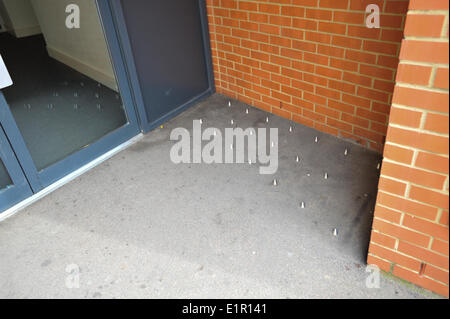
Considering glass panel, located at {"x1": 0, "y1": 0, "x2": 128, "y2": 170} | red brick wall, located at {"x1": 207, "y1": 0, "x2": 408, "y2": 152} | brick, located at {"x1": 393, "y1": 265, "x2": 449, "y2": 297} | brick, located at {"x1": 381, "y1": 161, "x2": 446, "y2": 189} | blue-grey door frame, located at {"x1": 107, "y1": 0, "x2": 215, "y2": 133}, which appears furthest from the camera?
glass panel, located at {"x1": 0, "y1": 0, "x2": 128, "y2": 170}

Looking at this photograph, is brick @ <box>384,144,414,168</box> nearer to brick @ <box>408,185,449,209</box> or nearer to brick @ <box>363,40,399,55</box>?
brick @ <box>408,185,449,209</box>

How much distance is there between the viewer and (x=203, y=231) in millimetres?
2025

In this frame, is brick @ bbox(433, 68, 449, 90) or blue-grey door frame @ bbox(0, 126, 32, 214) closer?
brick @ bbox(433, 68, 449, 90)

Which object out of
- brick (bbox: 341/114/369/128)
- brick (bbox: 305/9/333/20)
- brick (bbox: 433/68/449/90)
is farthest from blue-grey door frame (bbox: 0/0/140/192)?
brick (bbox: 433/68/449/90)

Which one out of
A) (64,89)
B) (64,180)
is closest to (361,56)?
(64,180)

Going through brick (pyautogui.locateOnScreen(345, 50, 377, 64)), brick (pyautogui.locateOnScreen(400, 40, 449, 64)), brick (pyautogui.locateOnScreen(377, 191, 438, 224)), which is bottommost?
brick (pyautogui.locateOnScreen(377, 191, 438, 224))

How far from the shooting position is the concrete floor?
1723 millimetres

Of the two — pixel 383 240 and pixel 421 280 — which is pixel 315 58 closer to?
pixel 383 240

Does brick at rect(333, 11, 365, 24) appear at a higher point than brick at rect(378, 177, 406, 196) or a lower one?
higher

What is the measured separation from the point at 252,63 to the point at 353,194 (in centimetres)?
154

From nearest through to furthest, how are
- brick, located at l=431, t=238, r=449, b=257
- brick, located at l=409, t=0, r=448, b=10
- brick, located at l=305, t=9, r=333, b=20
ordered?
brick, located at l=409, t=0, r=448, b=10, brick, located at l=431, t=238, r=449, b=257, brick, located at l=305, t=9, r=333, b=20

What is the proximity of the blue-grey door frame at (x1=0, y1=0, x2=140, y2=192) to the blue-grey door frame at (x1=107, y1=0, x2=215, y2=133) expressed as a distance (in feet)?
0.10
